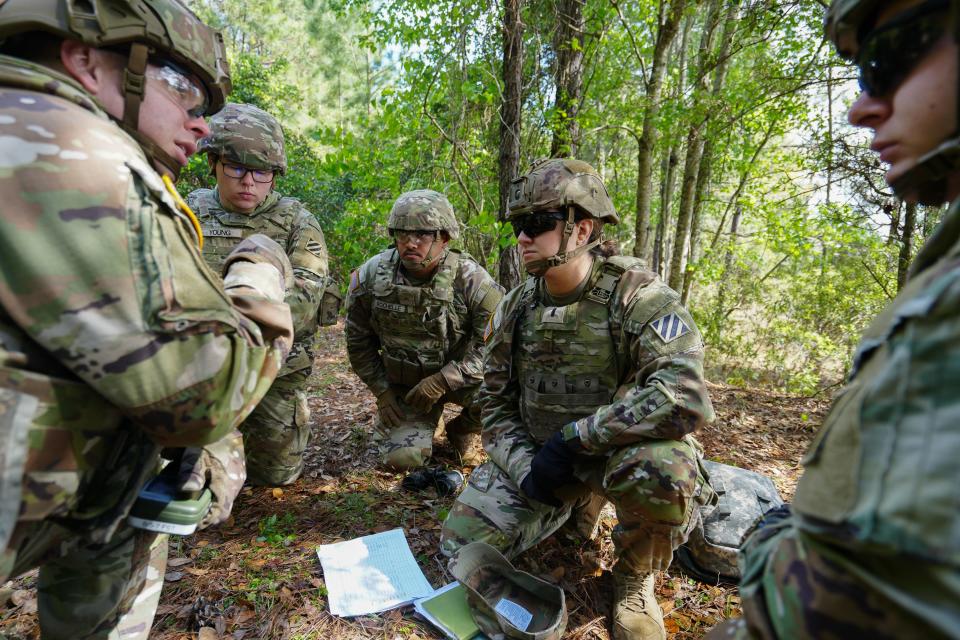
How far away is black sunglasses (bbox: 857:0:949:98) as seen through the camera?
0.94 metres

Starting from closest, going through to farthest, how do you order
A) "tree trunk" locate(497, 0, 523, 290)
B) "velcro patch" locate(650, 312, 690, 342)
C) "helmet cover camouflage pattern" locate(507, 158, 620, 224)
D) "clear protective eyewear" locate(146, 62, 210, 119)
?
"clear protective eyewear" locate(146, 62, 210, 119) < "velcro patch" locate(650, 312, 690, 342) < "helmet cover camouflage pattern" locate(507, 158, 620, 224) < "tree trunk" locate(497, 0, 523, 290)

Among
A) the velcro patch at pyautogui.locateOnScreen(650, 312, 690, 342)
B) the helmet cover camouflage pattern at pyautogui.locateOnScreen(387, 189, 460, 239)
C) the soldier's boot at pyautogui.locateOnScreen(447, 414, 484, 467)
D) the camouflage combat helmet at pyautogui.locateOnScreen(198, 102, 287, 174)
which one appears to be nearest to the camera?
the velcro patch at pyautogui.locateOnScreen(650, 312, 690, 342)

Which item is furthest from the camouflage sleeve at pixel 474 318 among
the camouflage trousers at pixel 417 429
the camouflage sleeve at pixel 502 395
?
the camouflage sleeve at pixel 502 395

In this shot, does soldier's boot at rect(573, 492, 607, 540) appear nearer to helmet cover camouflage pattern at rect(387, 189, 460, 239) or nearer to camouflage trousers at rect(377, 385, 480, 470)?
camouflage trousers at rect(377, 385, 480, 470)

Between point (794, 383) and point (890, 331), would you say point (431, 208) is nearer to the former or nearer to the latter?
point (890, 331)

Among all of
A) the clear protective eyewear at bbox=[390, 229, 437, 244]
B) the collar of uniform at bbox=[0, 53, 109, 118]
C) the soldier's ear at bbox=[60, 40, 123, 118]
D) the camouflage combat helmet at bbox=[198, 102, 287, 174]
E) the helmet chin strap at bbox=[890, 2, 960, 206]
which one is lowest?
the clear protective eyewear at bbox=[390, 229, 437, 244]

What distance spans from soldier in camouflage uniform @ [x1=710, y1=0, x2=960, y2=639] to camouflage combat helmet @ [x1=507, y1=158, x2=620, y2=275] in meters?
1.78

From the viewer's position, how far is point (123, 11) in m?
1.39

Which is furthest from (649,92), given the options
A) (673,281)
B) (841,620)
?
(841,620)

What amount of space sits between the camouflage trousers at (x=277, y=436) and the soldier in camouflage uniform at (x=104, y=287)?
7.25ft

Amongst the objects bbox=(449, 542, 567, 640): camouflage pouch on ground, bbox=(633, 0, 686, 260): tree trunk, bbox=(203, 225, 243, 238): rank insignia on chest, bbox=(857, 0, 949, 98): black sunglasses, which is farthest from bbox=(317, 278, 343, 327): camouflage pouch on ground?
bbox=(633, 0, 686, 260): tree trunk

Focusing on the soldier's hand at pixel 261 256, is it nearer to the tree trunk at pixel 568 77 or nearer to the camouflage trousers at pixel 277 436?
the camouflage trousers at pixel 277 436

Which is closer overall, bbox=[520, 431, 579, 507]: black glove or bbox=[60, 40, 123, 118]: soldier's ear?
bbox=[60, 40, 123, 118]: soldier's ear

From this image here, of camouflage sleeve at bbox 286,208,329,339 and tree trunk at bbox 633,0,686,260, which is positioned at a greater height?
tree trunk at bbox 633,0,686,260
